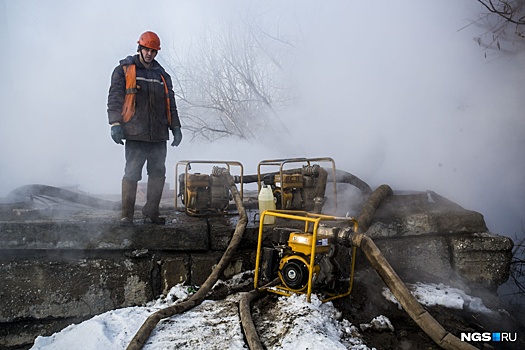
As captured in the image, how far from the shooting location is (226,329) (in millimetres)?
2926

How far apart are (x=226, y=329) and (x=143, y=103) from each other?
2629 millimetres

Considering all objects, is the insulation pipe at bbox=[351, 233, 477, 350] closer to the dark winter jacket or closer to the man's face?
the dark winter jacket

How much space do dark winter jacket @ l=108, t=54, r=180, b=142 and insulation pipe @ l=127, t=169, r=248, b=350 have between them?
1.22 metres

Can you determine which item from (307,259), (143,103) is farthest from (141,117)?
(307,259)

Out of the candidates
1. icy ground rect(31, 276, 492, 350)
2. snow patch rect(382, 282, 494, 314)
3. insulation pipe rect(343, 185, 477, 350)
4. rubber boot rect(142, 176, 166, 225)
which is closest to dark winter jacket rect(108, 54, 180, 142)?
rubber boot rect(142, 176, 166, 225)

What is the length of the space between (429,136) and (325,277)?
405 cm

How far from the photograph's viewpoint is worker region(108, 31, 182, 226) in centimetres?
410

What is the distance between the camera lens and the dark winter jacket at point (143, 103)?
161 inches

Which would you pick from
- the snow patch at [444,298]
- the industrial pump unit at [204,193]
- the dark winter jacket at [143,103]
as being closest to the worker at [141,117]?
the dark winter jacket at [143,103]

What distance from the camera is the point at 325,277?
3320mm

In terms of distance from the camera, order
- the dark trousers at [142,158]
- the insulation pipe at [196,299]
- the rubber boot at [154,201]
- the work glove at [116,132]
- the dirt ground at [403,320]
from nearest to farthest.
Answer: the insulation pipe at [196,299] → the dirt ground at [403,320] → the work glove at [116,132] → the dark trousers at [142,158] → the rubber boot at [154,201]

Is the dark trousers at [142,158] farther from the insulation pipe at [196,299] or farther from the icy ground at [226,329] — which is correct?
the icy ground at [226,329]

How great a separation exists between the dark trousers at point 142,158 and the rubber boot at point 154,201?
7 cm

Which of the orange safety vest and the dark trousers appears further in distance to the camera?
the dark trousers
